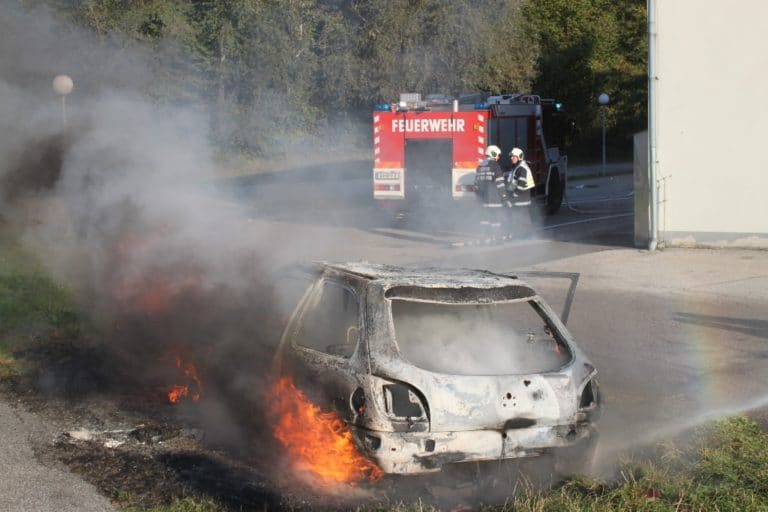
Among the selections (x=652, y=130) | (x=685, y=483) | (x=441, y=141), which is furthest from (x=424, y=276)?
(x=441, y=141)

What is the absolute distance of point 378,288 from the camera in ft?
19.1

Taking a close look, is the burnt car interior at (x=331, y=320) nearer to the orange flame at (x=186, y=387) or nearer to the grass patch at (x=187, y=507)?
the grass patch at (x=187, y=507)

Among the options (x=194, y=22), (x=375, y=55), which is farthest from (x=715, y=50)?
(x=194, y=22)

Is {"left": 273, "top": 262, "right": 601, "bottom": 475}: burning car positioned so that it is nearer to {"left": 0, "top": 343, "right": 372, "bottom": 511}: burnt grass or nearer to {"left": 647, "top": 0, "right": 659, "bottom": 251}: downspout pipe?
{"left": 0, "top": 343, "right": 372, "bottom": 511}: burnt grass

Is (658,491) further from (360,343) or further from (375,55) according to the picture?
(375,55)

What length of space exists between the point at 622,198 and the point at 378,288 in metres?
22.7

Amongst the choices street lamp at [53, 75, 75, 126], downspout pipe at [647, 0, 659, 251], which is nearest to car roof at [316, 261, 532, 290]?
street lamp at [53, 75, 75, 126]

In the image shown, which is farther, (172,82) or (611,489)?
(172,82)

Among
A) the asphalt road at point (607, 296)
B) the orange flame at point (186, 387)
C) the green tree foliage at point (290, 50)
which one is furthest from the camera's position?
the green tree foliage at point (290, 50)

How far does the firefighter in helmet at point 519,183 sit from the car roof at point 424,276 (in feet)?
34.2

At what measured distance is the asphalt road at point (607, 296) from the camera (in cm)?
690

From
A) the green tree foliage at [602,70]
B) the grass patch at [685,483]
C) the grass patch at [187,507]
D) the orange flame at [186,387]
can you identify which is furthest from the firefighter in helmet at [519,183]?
the green tree foliage at [602,70]

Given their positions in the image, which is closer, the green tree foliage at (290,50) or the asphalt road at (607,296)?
the asphalt road at (607,296)

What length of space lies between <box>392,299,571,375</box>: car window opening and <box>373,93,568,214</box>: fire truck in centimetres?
1298
